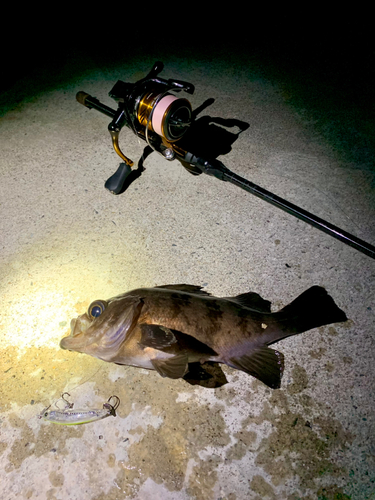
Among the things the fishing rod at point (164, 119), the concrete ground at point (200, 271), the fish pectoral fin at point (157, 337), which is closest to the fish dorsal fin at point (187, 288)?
the concrete ground at point (200, 271)

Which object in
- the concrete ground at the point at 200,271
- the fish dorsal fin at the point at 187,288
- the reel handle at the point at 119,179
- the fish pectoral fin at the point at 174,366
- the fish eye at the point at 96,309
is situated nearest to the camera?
the fish pectoral fin at the point at 174,366

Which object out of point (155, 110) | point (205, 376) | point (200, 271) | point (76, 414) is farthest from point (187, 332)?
point (155, 110)

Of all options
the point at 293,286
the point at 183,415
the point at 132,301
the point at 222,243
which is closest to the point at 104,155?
the point at 222,243

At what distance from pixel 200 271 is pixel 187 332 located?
0.82 meters

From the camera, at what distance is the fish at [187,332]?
1.96 metres

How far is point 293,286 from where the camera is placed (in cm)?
256

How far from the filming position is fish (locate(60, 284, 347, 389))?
1955 mm

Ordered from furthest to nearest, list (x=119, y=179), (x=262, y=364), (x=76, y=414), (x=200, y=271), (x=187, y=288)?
(x=119, y=179), (x=200, y=271), (x=187, y=288), (x=76, y=414), (x=262, y=364)

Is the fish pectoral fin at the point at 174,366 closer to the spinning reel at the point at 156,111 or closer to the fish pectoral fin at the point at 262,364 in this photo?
the fish pectoral fin at the point at 262,364

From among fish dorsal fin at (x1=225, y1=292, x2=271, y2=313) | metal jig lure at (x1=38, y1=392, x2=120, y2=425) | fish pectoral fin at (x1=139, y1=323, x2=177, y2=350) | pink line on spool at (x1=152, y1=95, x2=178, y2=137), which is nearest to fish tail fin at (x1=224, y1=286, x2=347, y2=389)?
fish dorsal fin at (x1=225, y1=292, x2=271, y2=313)

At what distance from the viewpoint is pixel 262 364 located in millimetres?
2084

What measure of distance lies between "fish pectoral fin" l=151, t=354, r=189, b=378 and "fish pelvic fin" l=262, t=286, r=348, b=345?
60 centimetres

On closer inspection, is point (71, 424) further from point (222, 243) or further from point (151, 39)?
point (151, 39)

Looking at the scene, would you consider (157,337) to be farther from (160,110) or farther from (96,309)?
(160,110)
